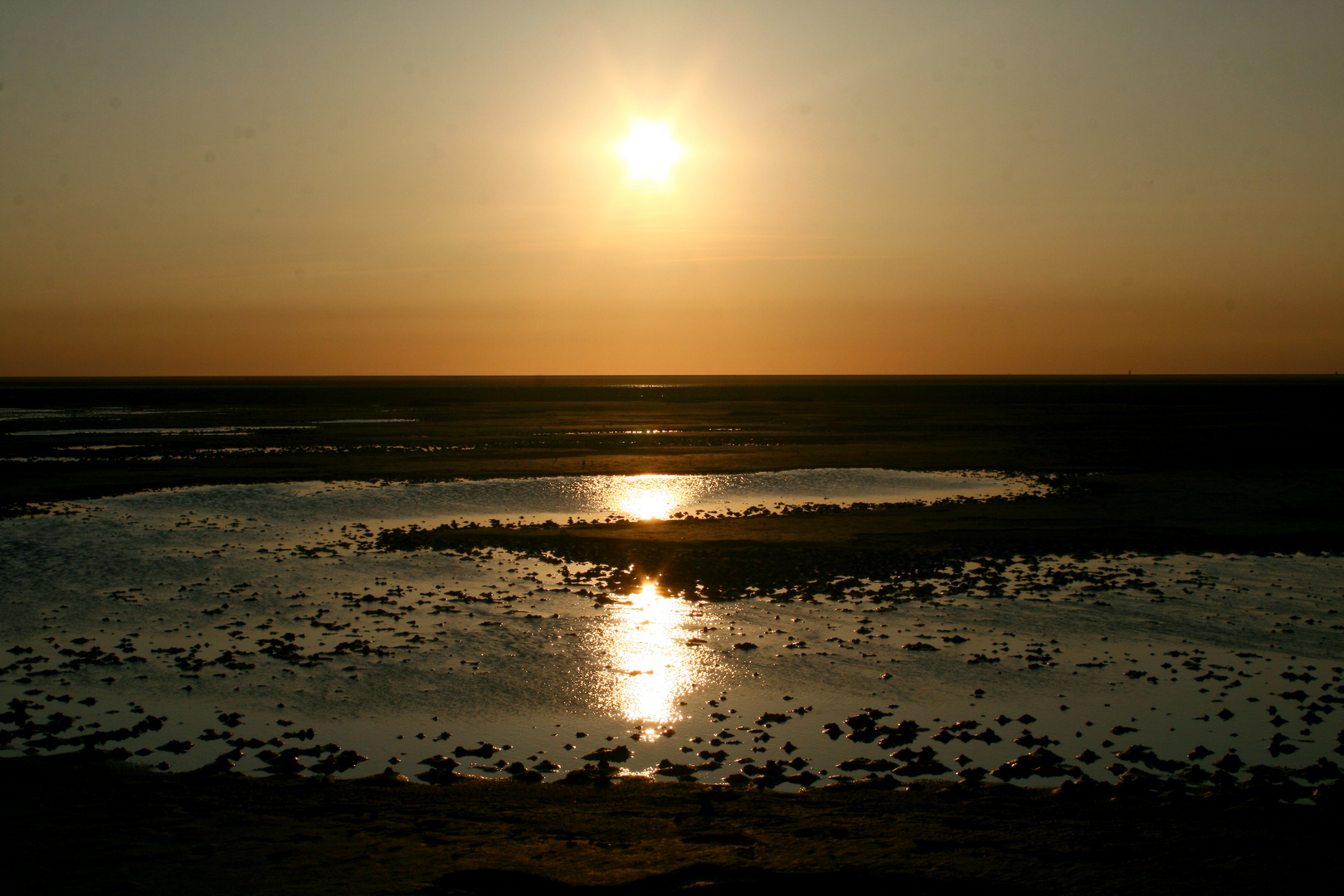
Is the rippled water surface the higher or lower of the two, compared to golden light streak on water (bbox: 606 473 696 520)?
lower

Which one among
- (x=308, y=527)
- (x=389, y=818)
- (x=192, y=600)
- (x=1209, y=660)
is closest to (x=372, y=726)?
(x=389, y=818)

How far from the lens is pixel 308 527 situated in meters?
30.9

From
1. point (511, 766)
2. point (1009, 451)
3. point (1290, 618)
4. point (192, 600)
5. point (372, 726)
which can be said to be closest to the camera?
point (511, 766)

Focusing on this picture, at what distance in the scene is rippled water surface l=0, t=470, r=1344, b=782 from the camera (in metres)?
12.6

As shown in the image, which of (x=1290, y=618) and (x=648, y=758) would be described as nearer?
(x=648, y=758)

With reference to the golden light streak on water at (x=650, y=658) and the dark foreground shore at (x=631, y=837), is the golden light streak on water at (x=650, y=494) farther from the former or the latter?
the dark foreground shore at (x=631, y=837)

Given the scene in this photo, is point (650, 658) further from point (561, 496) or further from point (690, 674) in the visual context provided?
point (561, 496)

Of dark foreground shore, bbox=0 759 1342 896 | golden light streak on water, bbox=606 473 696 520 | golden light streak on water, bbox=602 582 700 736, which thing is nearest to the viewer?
dark foreground shore, bbox=0 759 1342 896

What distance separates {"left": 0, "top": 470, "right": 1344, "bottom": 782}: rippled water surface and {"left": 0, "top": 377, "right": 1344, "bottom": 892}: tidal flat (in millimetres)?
94

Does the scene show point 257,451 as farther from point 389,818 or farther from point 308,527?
point 389,818


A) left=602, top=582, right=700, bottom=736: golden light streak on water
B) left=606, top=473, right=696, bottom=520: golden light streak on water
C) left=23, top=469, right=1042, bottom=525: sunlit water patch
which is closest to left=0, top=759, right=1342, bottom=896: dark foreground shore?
left=602, top=582, right=700, bottom=736: golden light streak on water

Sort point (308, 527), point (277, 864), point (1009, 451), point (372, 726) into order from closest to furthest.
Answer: point (277, 864) → point (372, 726) → point (308, 527) → point (1009, 451)

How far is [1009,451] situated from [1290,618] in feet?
125

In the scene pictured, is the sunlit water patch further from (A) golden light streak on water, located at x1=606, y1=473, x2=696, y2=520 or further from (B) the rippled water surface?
(B) the rippled water surface
